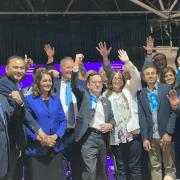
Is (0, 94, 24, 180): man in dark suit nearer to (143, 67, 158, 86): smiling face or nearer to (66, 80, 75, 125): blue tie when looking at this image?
(66, 80, 75, 125): blue tie

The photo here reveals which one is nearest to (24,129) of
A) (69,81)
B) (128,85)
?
(69,81)

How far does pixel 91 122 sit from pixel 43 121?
0.64 meters

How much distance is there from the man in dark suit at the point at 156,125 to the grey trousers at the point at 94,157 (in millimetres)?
566

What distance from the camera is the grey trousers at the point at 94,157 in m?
4.80

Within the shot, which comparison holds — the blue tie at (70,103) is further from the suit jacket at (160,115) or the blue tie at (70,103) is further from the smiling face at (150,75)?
the smiling face at (150,75)

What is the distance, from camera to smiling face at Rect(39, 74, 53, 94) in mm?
4629

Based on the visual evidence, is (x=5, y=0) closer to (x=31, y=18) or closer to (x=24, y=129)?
(x=31, y=18)

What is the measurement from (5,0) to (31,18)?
3.49 feet

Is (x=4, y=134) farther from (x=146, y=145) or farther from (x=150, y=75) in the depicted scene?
(x=150, y=75)

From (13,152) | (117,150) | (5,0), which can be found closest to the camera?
(13,152)

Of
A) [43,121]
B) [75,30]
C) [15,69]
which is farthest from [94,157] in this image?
[75,30]

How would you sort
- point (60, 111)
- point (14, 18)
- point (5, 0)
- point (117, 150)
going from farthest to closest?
point (5, 0)
point (14, 18)
point (117, 150)
point (60, 111)

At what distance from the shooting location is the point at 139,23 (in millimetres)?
9602

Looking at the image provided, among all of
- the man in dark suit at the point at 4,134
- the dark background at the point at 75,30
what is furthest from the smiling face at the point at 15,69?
the dark background at the point at 75,30
